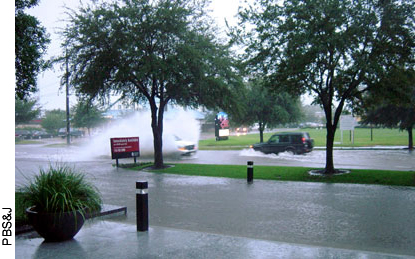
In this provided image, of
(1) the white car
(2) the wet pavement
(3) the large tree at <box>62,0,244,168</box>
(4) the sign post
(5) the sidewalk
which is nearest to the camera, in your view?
(5) the sidewalk

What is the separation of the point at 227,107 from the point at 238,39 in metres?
4.74

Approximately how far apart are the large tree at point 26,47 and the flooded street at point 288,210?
275 centimetres

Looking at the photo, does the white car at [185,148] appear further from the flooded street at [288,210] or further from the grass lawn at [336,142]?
the flooded street at [288,210]

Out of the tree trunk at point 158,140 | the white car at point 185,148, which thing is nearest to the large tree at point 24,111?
the white car at point 185,148

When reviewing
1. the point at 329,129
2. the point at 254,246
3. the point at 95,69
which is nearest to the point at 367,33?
the point at 329,129

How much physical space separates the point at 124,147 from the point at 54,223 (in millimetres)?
15522

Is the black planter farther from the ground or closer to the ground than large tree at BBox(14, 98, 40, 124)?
closer to the ground

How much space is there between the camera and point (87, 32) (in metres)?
17.8

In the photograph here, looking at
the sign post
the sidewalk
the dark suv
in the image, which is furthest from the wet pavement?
the dark suv

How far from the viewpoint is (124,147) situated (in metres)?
21.6

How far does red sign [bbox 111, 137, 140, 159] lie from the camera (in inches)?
828

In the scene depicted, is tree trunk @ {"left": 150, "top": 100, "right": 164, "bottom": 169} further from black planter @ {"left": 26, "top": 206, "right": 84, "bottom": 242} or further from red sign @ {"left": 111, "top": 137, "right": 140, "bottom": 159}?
black planter @ {"left": 26, "top": 206, "right": 84, "bottom": 242}

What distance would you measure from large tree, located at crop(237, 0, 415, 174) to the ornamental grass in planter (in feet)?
32.2

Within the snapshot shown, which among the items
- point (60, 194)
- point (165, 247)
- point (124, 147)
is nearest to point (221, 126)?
point (124, 147)
